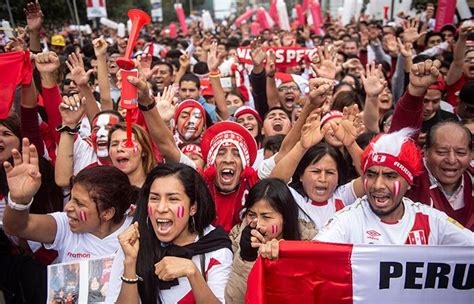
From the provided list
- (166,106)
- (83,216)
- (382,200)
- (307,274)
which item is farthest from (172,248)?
(166,106)

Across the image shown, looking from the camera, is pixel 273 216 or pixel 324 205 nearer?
pixel 273 216

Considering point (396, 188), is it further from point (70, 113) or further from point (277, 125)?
point (277, 125)

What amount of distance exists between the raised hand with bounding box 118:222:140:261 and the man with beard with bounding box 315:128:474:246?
0.93m

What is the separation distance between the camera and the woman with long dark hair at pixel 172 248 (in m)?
2.61

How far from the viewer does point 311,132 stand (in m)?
3.83

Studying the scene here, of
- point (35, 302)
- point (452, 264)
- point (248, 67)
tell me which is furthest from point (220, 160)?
point (248, 67)

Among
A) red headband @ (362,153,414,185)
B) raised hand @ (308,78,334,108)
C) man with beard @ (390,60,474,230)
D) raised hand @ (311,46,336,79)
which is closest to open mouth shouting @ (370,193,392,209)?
red headband @ (362,153,414,185)

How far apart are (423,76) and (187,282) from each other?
6.76ft

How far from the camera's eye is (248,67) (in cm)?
930

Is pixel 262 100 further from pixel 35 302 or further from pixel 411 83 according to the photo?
pixel 35 302

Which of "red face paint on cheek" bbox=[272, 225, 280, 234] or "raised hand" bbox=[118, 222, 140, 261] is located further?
"red face paint on cheek" bbox=[272, 225, 280, 234]

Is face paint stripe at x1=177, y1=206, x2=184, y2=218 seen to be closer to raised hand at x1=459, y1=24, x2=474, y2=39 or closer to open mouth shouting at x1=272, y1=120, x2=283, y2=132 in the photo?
open mouth shouting at x1=272, y1=120, x2=283, y2=132

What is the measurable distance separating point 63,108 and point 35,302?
1.40 metres

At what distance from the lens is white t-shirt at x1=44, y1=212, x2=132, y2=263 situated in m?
3.10
